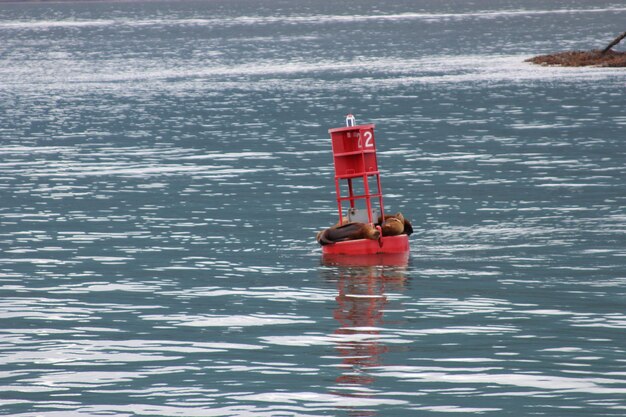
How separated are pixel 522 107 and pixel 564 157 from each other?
70.3ft

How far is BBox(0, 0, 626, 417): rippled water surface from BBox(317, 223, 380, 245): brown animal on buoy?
1.55ft

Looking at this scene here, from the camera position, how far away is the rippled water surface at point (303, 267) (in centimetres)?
1842

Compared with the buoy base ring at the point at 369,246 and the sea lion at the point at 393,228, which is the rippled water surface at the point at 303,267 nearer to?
the buoy base ring at the point at 369,246

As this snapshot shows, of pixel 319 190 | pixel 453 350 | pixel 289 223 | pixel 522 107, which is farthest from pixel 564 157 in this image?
pixel 453 350

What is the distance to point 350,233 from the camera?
28.0 meters

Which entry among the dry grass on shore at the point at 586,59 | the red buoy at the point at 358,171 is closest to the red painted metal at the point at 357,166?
the red buoy at the point at 358,171

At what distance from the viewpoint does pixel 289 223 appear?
1318 inches

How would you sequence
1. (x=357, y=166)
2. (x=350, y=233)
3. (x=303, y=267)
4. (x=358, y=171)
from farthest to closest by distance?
(x=357, y=166), (x=358, y=171), (x=350, y=233), (x=303, y=267)

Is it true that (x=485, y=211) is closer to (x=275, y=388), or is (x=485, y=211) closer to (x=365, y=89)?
(x=275, y=388)

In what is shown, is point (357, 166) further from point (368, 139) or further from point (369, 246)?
point (369, 246)

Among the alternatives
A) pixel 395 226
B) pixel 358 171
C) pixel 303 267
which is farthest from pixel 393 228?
pixel 303 267

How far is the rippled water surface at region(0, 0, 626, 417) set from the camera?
18.4m

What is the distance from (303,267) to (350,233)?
3.93ft

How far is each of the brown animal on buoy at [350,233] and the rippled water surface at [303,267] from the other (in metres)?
0.47
